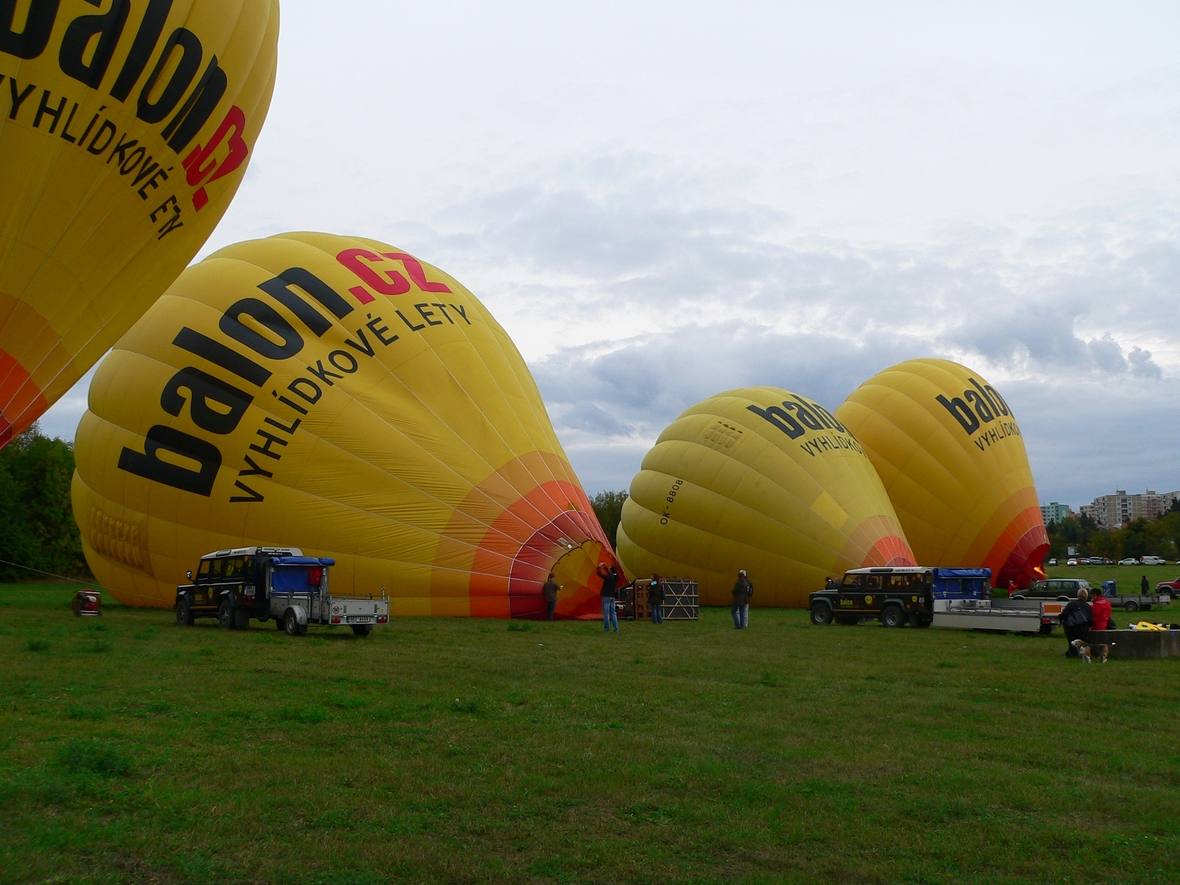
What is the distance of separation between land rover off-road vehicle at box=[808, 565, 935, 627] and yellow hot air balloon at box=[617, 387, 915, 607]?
1684 mm

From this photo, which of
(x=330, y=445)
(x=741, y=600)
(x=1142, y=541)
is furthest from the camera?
(x=1142, y=541)

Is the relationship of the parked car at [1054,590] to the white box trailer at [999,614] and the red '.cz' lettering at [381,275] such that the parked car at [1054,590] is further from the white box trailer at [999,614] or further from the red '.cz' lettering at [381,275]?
the red '.cz' lettering at [381,275]

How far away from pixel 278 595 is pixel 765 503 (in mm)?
10934

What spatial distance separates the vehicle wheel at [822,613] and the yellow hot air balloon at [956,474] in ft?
21.3

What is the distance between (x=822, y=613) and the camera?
20.8m

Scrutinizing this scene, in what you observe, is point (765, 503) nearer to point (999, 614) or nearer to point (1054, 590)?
point (999, 614)

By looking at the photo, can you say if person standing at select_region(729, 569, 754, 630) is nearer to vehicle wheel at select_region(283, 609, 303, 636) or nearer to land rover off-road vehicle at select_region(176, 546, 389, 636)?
land rover off-road vehicle at select_region(176, 546, 389, 636)

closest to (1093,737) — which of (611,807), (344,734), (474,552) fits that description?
(611,807)

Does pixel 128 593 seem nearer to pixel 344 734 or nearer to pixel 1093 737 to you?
pixel 344 734

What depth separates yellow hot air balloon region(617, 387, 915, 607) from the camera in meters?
22.5

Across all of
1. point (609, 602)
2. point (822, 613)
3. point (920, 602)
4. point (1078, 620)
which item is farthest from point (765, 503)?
point (1078, 620)

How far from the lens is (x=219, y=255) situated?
744 inches

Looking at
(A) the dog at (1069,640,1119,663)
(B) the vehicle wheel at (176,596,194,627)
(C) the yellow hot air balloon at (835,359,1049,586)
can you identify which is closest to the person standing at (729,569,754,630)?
(A) the dog at (1069,640,1119,663)

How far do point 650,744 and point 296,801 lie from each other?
2.69 m
